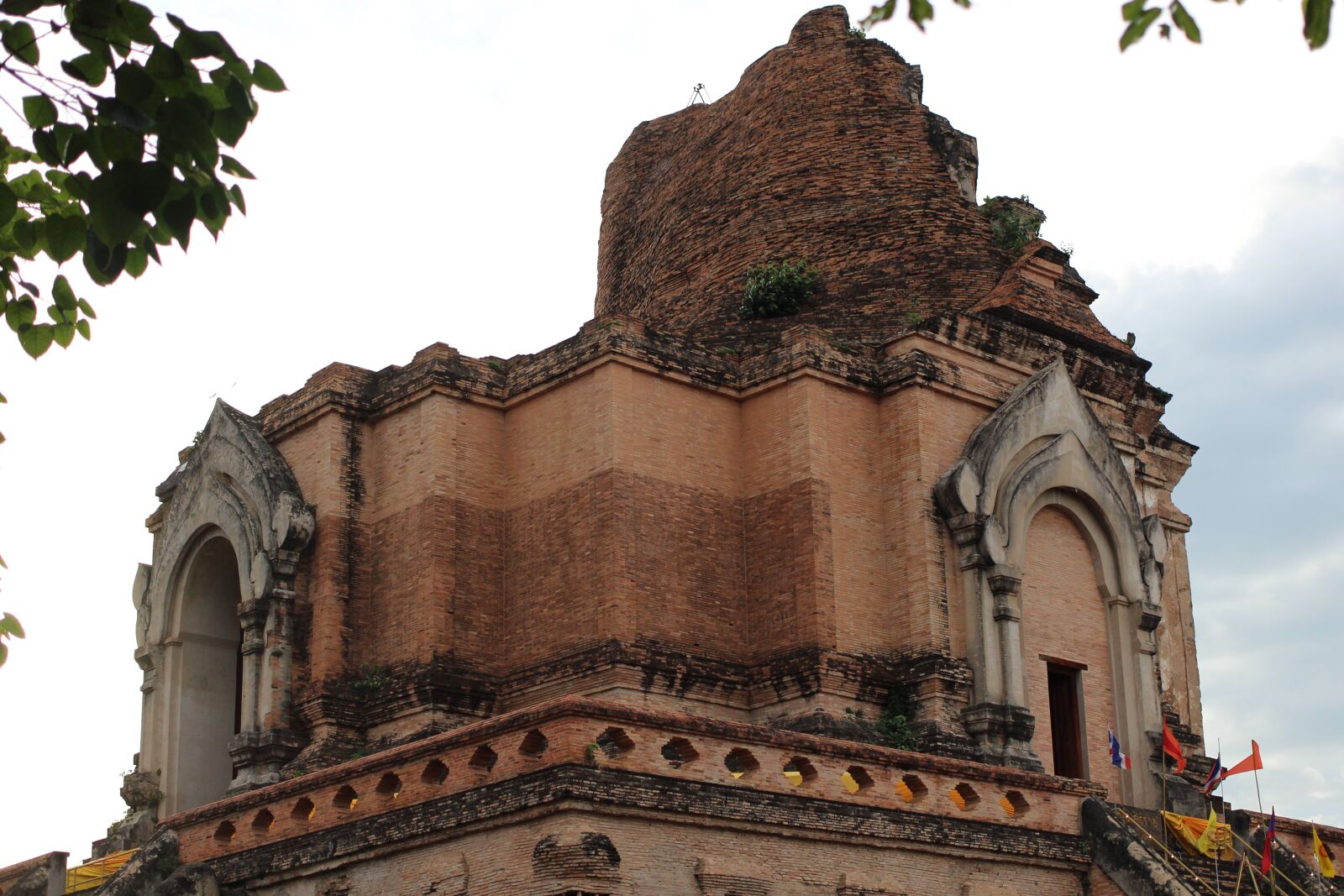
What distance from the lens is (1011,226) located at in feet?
70.6

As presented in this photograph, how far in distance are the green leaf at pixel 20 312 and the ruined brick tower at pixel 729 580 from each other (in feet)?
23.0

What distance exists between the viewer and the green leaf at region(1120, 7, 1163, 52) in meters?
6.16

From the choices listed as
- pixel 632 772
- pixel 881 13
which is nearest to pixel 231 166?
pixel 881 13

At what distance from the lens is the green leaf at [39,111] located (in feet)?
21.8

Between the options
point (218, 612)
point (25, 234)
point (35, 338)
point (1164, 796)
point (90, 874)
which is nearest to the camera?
point (25, 234)

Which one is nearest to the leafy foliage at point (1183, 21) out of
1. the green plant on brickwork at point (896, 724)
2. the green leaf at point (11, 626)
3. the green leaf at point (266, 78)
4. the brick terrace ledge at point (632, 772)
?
the green leaf at point (266, 78)

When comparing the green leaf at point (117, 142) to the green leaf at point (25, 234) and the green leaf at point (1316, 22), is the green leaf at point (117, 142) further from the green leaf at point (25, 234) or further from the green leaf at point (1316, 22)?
the green leaf at point (1316, 22)

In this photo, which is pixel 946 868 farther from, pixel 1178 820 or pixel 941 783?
pixel 1178 820

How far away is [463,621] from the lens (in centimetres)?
1758

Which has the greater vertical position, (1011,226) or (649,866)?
(1011,226)

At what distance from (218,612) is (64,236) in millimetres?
13565

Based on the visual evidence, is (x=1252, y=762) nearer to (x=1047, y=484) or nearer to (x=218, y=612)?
(x=1047, y=484)

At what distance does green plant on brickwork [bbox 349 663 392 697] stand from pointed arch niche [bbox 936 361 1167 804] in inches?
215

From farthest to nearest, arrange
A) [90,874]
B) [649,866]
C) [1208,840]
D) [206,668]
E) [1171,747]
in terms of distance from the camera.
A: [206,668], [1171,747], [90,874], [1208,840], [649,866]
